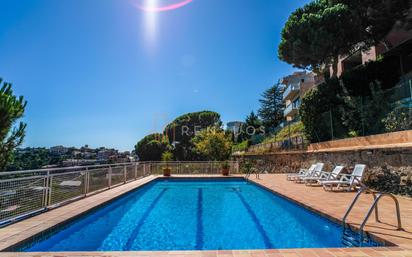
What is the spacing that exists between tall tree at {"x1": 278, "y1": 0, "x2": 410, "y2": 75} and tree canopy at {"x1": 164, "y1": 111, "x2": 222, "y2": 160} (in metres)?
22.7

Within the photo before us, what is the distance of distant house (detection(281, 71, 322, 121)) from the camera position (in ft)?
102

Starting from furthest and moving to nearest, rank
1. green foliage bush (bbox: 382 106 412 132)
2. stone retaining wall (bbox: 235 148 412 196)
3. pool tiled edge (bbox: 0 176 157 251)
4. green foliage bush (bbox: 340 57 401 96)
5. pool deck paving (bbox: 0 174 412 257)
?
1. green foliage bush (bbox: 340 57 401 96)
2. green foliage bush (bbox: 382 106 412 132)
3. stone retaining wall (bbox: 235 148 412 196)
4. pool tiled edge (bbox: 0 176 157 251)
5. pool deck paving (bbox: 0 174 412 257)

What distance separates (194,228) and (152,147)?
102ft

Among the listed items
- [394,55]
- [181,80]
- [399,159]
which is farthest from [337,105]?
[181,80]

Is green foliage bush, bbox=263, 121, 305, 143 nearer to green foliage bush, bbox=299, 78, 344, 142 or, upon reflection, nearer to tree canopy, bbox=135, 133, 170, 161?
green foliage bush, bbox=299, 78, 344, 142

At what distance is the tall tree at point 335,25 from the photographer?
1375 cm

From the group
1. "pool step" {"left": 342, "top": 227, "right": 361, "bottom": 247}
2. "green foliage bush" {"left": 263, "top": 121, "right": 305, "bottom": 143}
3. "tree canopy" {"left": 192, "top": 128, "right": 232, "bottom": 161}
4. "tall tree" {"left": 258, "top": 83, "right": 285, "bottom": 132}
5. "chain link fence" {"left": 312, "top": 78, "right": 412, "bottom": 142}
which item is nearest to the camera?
"pool step" {"left": 342, "top": 227, "right": 361, "bottom": 247}

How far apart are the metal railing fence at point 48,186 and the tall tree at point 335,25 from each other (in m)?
11.5


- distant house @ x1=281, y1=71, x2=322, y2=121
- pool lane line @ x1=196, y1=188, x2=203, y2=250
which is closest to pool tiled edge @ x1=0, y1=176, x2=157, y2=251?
pool lane line @ x1=196, y1=188, x2=203, y2=250

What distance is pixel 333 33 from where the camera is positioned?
544 inches

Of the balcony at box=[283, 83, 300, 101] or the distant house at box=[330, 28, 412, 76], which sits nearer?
the distant house at box=[330, 28, 412, 76]

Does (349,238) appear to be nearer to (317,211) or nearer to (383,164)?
(317,211)

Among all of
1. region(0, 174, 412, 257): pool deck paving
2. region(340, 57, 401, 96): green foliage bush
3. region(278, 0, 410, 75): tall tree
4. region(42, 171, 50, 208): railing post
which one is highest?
region(278, 0, 410, 75): tall tree

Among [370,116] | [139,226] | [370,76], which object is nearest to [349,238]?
[139,226]
